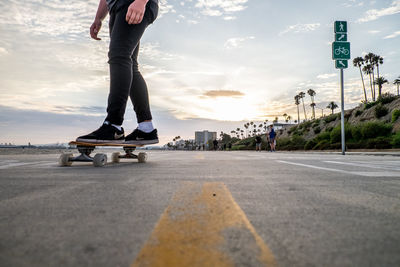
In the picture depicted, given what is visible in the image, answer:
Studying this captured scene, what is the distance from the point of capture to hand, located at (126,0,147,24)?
3.54 meters

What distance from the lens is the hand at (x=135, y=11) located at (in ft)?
11.6

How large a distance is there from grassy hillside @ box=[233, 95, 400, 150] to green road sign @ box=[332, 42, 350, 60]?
1235 cm

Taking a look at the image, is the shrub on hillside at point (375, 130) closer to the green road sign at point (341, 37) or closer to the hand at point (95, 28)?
the green road sign at point (341, 37)

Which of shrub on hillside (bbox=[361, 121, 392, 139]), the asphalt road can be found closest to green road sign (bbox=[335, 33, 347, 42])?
the asphalt road

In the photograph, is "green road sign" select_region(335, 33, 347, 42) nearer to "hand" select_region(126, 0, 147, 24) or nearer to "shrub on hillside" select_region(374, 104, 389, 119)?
"hand" select_region(126, 0, 147, 24)

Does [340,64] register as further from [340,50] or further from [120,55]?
[120,55]

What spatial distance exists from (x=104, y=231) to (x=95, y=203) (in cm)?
45

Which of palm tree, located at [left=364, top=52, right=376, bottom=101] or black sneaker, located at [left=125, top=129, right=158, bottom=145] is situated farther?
palm tree, located at [left=364, top=52, right=376, bottom=101]

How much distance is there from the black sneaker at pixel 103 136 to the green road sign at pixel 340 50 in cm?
1382

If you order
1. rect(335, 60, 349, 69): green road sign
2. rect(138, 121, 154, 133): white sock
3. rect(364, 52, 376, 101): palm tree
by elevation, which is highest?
rect(364, 52, 376, 101): palm tree

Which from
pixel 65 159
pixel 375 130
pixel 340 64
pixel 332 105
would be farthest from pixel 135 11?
pixel 332 105

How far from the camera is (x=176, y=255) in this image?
68cm

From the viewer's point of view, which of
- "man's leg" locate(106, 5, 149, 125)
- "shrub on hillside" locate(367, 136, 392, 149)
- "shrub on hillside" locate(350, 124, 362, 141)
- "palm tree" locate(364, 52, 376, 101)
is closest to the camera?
"man's leg" locate(106, 5, 149, 125)

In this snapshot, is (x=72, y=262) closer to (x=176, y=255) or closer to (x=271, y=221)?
(x=176, y=255)
